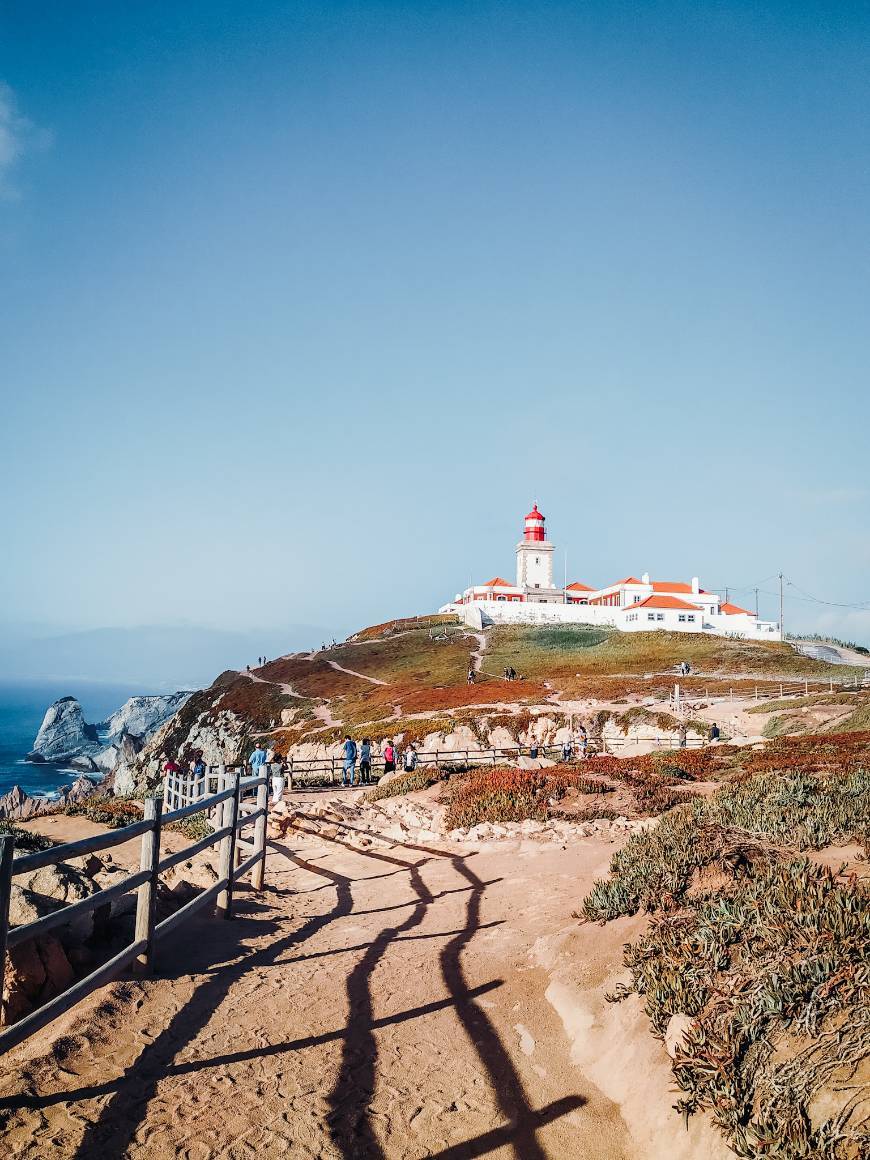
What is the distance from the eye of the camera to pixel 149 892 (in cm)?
721

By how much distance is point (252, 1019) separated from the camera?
6449 mm

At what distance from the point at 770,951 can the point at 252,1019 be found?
4.32m

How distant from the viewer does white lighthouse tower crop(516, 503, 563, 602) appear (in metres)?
116

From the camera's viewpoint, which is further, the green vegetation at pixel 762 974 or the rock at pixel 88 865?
the rock at pixel 88 865

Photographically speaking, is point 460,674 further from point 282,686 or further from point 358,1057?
point 358,1057

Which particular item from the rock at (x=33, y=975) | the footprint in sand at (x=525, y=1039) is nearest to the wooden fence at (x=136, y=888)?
the rock at (x=33, y=975)

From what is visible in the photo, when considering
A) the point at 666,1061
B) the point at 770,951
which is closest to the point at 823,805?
the point at 770,951

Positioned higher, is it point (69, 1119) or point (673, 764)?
point (69, 1119)

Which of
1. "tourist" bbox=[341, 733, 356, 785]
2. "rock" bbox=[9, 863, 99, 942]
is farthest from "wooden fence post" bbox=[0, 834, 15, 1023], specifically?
"tourist" bbox=[341, 733, 356, 785]

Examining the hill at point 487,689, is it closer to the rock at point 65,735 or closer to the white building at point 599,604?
the white building at point 599,604

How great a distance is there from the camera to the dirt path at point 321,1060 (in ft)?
15.7

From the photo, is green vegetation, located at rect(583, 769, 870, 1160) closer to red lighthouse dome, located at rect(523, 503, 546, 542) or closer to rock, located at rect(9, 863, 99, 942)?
rock, located at rect(9, 863, 99, 942)

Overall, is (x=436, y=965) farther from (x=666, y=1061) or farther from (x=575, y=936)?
(x=666, y=1061)

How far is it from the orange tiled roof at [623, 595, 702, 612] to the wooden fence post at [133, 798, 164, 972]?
91600 mm
